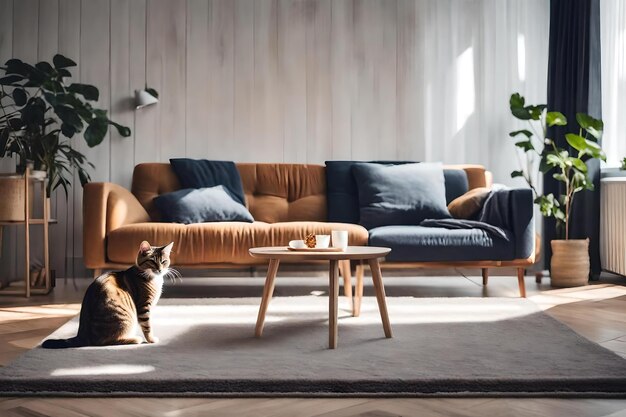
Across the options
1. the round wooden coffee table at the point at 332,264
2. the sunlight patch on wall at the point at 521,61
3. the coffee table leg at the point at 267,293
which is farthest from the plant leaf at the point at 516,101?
the coffee table leg at the point at 267,293

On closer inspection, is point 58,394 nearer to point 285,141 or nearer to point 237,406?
point 237,406

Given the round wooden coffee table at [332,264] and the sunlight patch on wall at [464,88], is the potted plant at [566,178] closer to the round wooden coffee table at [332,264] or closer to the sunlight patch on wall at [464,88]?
the sunlight patch on wall at [464,88]

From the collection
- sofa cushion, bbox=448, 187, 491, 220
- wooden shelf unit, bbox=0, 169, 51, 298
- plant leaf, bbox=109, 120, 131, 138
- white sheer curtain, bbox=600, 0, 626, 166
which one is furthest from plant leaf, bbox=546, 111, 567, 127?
wooden shelf unit, bbox=0, 169, 51, 298

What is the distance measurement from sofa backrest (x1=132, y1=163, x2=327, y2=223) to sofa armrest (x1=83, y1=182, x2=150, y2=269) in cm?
48

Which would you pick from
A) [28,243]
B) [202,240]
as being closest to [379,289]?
[202,240]

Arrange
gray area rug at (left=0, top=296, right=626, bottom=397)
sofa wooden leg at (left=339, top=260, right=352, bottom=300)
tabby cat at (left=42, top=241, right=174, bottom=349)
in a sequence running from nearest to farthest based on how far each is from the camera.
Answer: gray area rug at (left=0, top=296, right=626, bottom=397) → tabby cat at (left=42, top=241, right=174, bottom=349) → sofa wooden leg at (left=339, top=260, right=352, bottom=300)

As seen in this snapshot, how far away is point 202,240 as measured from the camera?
3422 mm

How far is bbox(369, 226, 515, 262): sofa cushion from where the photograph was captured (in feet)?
11.1

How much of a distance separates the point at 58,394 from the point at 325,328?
3.76 feet

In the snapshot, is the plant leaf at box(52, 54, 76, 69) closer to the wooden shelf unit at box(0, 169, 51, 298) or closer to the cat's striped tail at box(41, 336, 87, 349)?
the wooden shelf unit at box(0, 169, 51, 298)

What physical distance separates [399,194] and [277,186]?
2.56 ft

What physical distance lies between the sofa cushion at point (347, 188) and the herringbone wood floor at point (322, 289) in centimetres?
48

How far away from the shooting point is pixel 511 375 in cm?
190

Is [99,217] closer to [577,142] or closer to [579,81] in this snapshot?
[577,142]
